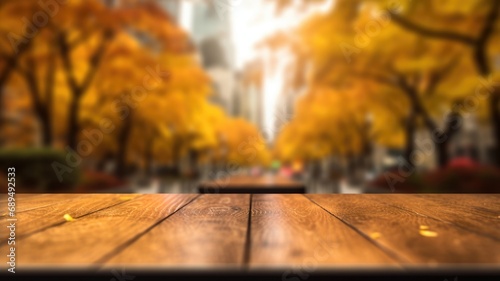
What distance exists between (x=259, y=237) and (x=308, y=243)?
0.63 ft

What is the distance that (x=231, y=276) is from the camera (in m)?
Result: 1.04

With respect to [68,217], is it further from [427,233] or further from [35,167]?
[35,167]

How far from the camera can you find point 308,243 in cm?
137

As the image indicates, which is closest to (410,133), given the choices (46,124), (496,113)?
(496,113)

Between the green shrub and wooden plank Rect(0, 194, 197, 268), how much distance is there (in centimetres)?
931

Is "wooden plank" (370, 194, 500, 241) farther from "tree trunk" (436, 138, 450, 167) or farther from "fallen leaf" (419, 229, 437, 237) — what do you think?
"tree trunk" (436, 138, 450, 167)

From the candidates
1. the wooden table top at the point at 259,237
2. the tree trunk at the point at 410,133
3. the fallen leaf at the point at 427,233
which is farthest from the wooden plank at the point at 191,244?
the tree trunk at the point at 410,133

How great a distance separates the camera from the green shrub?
1010 cm

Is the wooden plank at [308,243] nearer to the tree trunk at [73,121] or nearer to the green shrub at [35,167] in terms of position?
the green shrub at [35,167]

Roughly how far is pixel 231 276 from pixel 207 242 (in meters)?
0.35

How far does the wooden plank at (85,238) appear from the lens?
117 centimetres

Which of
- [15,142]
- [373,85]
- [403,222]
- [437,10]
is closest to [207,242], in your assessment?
[403,222]

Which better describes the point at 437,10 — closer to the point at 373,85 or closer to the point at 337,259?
the point at 373,85

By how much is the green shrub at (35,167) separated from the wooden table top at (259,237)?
29.2 feet
